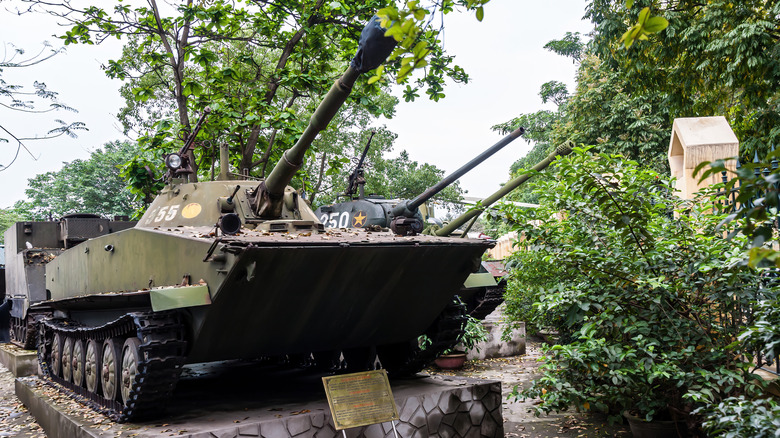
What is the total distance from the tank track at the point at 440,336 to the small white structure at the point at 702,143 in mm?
2759

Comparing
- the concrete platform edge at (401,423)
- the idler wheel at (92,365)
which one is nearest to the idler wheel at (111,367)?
the idler wheel at (92,365)

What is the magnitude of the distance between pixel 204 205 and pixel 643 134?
14.5m

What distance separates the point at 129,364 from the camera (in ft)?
19.0

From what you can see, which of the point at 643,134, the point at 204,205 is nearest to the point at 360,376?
the point at 204,205

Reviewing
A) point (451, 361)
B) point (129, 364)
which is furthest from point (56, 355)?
point (451, 361)

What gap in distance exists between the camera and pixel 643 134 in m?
18.2

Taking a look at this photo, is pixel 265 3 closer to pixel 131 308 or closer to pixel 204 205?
pixel 204 205

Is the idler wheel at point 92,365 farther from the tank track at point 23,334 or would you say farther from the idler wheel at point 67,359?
the tank track at point 23,334

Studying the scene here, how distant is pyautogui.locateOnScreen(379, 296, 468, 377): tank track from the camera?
6953 millimetres

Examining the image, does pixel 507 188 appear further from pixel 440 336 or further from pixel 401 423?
pixel 401 423

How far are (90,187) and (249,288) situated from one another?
3568 centimetres

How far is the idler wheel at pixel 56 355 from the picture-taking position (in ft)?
27.3

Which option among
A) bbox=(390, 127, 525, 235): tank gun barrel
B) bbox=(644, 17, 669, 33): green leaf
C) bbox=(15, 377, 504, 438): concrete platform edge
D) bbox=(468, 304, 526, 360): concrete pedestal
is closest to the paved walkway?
bbox=(15, 377, 504, 438): concrete platform edge

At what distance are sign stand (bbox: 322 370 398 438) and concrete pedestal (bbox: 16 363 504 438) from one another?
24 cm
